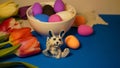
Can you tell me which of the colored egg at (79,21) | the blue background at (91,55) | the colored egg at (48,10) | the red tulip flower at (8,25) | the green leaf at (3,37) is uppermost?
the colored egg at (48,10)

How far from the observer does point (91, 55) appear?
2.27ft

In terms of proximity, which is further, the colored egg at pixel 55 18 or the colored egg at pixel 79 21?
the colored egg at pixel 79 21

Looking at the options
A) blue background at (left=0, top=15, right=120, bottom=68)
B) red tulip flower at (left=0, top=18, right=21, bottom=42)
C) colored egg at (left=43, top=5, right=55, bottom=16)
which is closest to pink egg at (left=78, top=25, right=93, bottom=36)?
blue background at (left=0, top=15, right=120, bottom=68)

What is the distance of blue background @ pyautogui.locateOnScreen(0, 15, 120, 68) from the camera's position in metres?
0.65

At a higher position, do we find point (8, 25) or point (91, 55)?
point (8, 25)

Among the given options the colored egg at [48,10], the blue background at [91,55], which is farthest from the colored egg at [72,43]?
the colored egg at [48,10]

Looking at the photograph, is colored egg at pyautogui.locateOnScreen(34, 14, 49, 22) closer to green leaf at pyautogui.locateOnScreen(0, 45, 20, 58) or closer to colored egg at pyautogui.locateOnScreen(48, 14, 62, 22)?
colored egg at pyautogui.locateOnScreen(48, 14, 62, 22)

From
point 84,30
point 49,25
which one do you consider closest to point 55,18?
point 49,25

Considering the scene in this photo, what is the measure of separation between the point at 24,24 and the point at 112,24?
1.22ft

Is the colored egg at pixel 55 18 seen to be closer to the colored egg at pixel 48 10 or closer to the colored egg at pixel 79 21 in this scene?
the colored egg at pixel 48 10

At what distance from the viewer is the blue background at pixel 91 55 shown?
65 cm

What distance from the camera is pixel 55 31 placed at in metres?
0.70

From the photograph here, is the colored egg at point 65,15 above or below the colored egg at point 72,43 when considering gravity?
above

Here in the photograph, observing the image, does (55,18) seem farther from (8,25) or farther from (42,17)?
(8,25)
